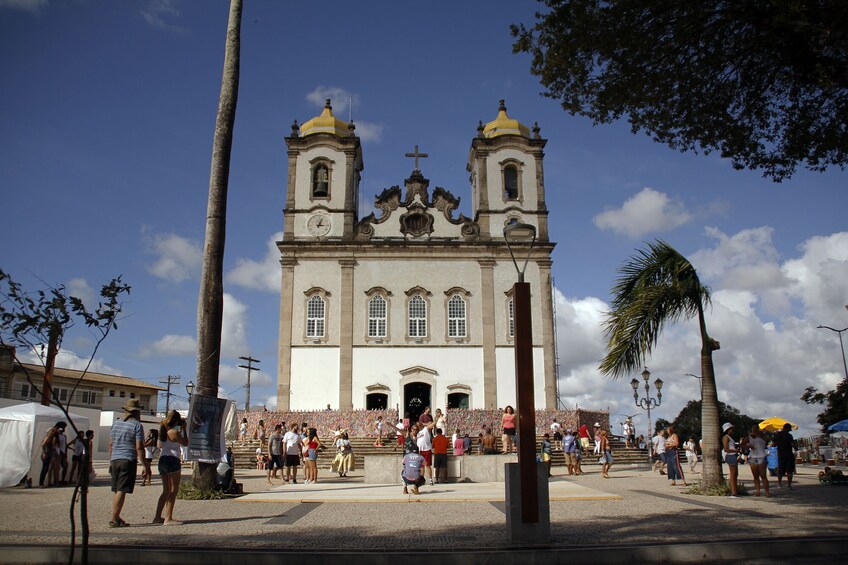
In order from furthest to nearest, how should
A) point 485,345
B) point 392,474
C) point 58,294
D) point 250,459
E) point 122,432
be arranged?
1. point 485,345
2. point 250,459
3. point 392,474
4. point 122,432
5. point 58,294

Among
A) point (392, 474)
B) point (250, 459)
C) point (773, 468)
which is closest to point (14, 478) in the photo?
point (392, 474)

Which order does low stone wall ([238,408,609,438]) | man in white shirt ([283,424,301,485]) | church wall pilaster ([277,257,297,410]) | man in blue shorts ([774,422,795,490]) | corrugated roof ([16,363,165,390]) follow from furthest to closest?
1. corrugated roof ([16,363,165,390])
2. church wall pilaster ([277,257,297,410])
3. low stone wall ([238,408,609,438])
4. man in white shirt ([283,424,301,485])
5. man in blue shorts ([774,422,795,490])

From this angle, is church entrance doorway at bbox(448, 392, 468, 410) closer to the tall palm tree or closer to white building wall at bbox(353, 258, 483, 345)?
white building wall at bbox(353, 258, 483, 345)

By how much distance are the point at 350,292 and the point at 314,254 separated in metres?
2.59

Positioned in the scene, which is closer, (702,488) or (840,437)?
(702,488)

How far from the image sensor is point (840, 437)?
34688 mm

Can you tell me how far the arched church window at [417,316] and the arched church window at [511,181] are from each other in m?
7.25

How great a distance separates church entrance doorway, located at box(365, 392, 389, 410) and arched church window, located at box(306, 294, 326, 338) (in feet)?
12.0

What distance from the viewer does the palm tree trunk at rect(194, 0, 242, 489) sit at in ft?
41.4

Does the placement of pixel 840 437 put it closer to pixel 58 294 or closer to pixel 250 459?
pixel 250 459

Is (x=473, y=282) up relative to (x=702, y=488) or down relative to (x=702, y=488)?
up

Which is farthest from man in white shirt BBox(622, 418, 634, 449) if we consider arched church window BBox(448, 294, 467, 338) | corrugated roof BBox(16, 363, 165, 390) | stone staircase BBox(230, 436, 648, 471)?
corrugated roof BBox(16, 363, 165, 390)

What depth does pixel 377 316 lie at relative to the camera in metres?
33.9

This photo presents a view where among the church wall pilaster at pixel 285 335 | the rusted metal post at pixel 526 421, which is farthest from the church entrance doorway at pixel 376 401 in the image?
the rusted metal post at pixel 526 421
